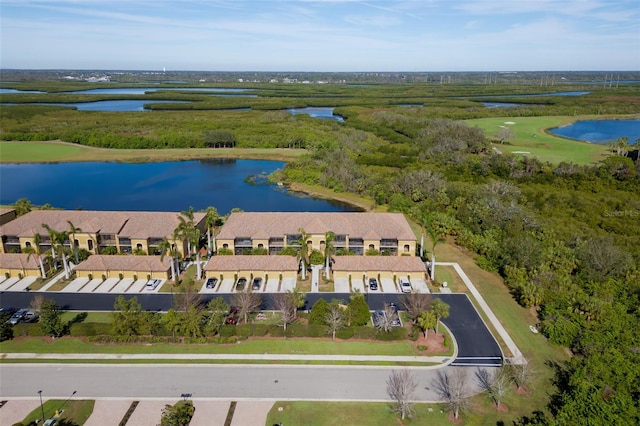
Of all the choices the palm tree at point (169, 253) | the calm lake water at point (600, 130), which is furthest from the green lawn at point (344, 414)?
the calm lake water at point (600, 130)

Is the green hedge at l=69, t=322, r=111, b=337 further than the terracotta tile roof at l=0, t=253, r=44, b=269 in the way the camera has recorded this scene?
No

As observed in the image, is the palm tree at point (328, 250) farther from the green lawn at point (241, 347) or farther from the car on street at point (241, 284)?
the green lawn at point (241, 347)

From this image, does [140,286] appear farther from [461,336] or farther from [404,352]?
[461,336]

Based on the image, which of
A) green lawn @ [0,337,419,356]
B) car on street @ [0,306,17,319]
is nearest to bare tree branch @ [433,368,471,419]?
green lawn @ [0,337,419,356]

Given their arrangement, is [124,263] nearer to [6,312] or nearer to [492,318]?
[6,312]

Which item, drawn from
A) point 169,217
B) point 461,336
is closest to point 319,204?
point 169,217

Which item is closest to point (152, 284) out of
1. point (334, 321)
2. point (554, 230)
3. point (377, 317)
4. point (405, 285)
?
point (334, 321)

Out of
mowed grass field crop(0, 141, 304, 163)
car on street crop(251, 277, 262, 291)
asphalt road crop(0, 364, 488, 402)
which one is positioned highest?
mowed grass field crop(0, 141, 304, 163)

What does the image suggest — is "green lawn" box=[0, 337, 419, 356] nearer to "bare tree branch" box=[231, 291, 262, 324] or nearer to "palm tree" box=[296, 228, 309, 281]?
"bare tree branch" box=[231, 291, 262, 324]
